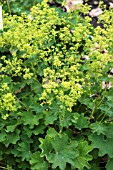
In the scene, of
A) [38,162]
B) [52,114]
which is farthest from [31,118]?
[38,162]

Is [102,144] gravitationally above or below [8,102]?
below

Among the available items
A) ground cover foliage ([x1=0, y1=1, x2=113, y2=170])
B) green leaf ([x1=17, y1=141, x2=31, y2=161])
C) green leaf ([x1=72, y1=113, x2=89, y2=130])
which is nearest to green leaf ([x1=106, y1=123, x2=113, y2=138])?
ground cover foliage ([x1=0, y1=1, x2=113, y2=170])

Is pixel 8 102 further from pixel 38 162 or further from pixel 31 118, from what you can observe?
pixel 38 162

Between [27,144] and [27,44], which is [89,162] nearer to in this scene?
[27,144]

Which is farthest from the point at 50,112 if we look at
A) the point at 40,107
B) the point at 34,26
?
the point at 34,26

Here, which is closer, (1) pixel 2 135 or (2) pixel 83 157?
(2) pixel 83 157

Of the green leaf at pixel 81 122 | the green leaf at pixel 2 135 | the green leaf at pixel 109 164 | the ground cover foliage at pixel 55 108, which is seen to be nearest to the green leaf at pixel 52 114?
the ground cover foliage at pixel 55 108
